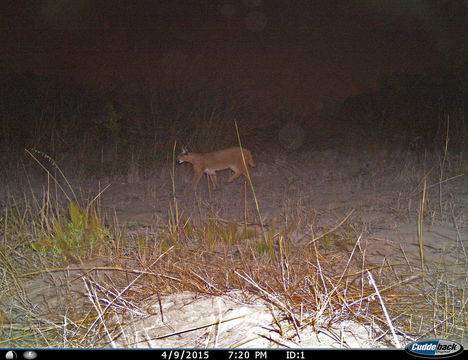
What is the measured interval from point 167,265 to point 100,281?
1.46 ft

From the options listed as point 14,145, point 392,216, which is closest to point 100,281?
point 392,216

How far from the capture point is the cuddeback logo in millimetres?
1645

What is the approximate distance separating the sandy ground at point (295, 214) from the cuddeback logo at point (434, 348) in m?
0.16

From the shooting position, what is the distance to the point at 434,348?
66.3 inches

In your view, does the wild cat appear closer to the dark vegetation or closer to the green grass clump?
the dark vegetation

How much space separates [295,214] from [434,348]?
2192 millimetres

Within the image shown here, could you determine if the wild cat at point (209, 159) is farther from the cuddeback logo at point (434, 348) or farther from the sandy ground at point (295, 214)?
the cuddeback logo at point (434, 348)

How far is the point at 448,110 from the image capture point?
7883 mm

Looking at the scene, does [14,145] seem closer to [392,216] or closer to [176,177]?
[176,177]

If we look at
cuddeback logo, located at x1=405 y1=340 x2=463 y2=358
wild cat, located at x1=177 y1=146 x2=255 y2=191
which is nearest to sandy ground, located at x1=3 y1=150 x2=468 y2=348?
cuddeback logo, located at x1=405 y1=340 x2=463 y2=358

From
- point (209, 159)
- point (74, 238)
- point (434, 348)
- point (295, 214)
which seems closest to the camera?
point (434, 348)

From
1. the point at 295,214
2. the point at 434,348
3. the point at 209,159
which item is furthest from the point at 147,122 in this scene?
the point at 434,348

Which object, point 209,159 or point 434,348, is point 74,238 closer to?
point 434,348

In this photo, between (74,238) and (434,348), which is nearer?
(434,348)
